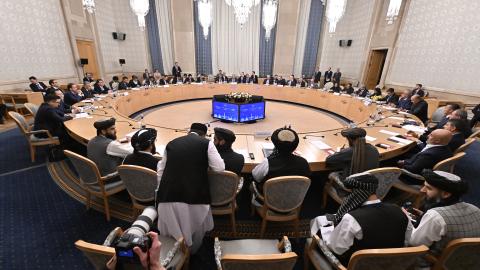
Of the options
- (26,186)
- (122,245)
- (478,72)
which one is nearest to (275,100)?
(478,72)

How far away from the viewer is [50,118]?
11.9ft

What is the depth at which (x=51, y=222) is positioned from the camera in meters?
2.35

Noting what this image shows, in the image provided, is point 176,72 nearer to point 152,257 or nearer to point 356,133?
point 356,133

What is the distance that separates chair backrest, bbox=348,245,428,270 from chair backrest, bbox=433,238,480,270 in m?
0.30

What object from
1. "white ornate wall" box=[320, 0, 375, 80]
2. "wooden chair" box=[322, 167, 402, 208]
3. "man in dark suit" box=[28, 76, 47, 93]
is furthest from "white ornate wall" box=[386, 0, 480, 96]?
"man in dark suit" box=[28, 76, 47, 93]

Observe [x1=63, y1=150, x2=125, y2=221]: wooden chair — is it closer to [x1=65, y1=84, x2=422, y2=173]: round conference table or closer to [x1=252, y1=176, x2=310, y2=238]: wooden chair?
[x1=65, y1=84, x2=422, y2=173]: round conference table

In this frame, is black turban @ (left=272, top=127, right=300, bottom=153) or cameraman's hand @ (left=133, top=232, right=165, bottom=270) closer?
cameraman's hand @ (left=133, top=232, right=165, bottom=270)

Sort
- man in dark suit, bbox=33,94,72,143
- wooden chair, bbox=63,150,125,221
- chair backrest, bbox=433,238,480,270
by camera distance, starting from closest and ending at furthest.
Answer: chair backrest, bbox=433,238,480,270, wooden chair, bbox=63,150,125,221, man in dark suit, bbox=33,94,72,143

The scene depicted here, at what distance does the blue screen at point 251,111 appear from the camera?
6359mm

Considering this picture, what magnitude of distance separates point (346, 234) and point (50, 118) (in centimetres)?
454

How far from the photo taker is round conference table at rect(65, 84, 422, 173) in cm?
295

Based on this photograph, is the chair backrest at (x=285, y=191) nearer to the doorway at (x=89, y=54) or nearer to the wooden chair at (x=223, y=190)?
the wooden chair at (x=223, y=190)

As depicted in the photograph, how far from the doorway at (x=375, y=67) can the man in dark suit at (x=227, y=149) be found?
10300 millimetres

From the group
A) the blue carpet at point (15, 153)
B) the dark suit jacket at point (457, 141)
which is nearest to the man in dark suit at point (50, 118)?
the blue carpet at point (15, 153)
